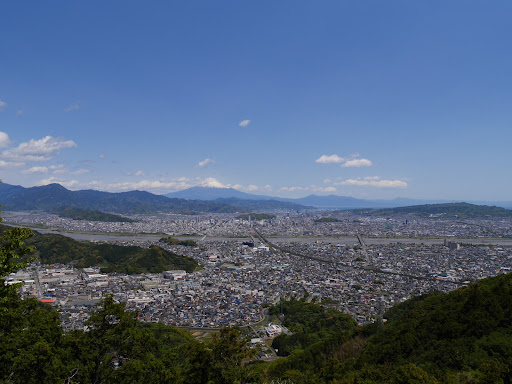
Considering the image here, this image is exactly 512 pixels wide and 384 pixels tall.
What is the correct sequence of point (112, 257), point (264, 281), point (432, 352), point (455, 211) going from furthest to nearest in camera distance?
point (455, 211) → point (112, 257) → point (264, 281) → point (432, 352)

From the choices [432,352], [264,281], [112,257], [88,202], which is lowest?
[264,281]

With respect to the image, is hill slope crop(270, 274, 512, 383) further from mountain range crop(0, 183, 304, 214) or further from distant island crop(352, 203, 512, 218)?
mountain range crop(0, 183, 304, 214)

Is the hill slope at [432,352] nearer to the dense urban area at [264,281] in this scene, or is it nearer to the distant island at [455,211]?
the dense urban area at [264,281]

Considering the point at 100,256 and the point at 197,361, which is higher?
the point at 197,361

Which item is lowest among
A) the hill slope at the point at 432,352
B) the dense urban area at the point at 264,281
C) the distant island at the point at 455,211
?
the dense urban area at the point at 264,281

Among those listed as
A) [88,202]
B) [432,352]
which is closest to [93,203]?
[88,202]

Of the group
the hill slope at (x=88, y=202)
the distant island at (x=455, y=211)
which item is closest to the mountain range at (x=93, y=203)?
the hill slope at (x=88, y=202)

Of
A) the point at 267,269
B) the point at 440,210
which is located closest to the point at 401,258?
the point at 267,269

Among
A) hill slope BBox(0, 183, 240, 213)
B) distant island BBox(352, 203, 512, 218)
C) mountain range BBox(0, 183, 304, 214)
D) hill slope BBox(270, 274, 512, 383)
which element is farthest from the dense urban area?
hill slope BBox(0, 183, 240, 213)

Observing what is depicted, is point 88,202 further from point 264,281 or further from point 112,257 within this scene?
point 264,281

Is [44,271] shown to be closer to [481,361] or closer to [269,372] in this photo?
[269,372]

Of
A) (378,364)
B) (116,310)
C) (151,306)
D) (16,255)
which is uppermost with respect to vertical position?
(16,255)
